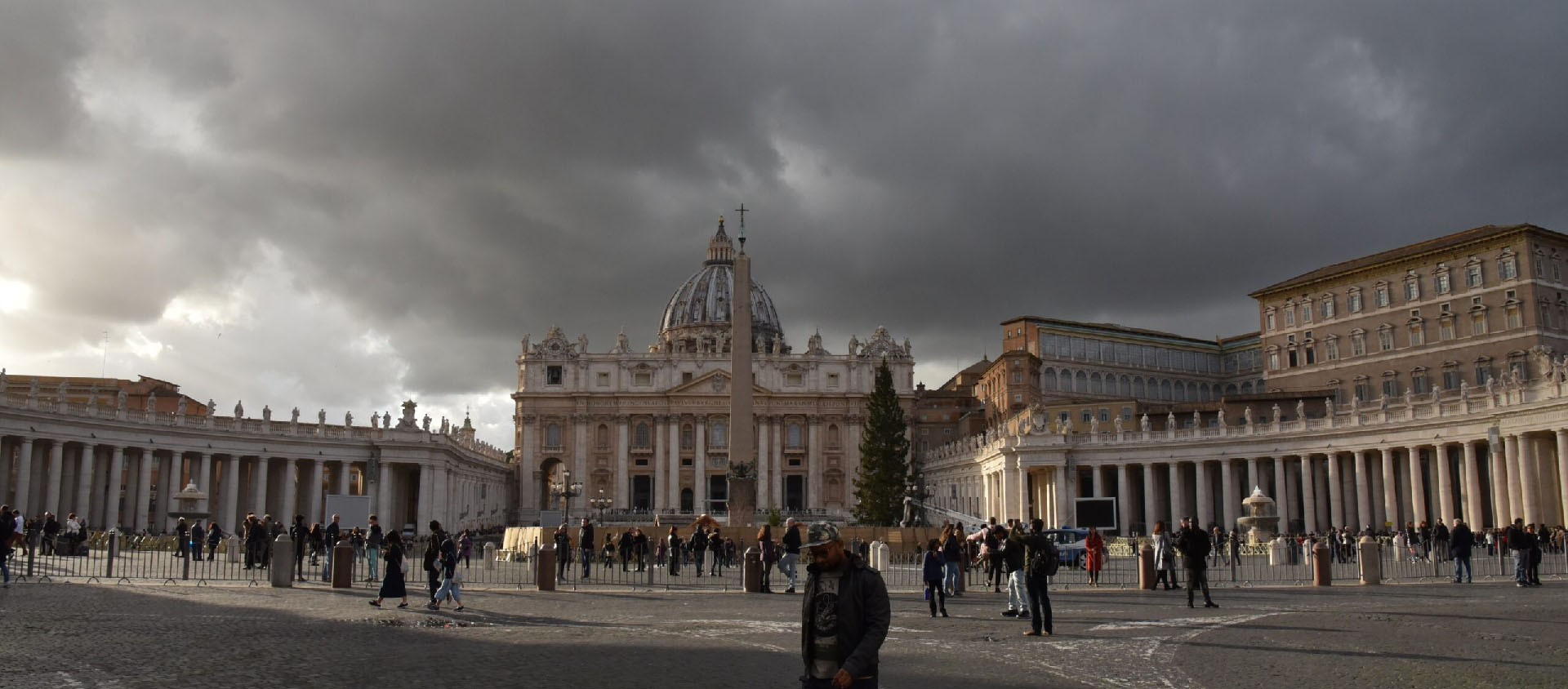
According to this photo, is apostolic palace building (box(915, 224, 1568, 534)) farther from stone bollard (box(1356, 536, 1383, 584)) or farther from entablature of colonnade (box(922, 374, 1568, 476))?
stone bollard (box(1356, 536, 1383, 584))

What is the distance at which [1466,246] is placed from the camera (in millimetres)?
62594

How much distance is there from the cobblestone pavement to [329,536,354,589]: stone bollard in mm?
2533

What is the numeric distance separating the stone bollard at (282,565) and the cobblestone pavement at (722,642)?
2701 millimetres

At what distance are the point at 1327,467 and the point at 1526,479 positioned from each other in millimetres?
15105

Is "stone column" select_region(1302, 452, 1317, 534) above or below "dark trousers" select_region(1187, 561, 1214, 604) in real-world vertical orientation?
above

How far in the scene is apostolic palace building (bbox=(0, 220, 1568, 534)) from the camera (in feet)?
161

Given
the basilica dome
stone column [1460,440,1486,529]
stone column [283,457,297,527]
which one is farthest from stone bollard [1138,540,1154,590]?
the basilica dome

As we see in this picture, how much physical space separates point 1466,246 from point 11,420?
2692 inches

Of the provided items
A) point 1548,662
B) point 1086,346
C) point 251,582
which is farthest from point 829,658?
point 1086,346

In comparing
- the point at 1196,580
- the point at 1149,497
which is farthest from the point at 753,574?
the point at 1149,497

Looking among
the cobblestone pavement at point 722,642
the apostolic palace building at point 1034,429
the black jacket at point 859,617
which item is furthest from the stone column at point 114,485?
the black jacket at point 859,617

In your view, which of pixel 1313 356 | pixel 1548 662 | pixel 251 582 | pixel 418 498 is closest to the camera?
pixel 1548 662

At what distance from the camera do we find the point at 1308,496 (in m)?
54.8

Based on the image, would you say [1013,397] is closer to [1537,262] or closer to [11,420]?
[1537,262]
